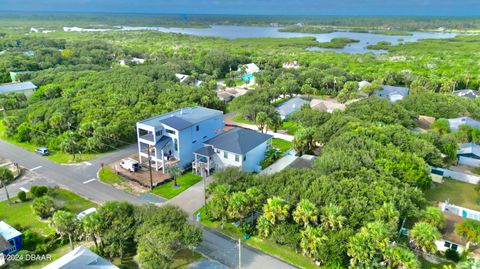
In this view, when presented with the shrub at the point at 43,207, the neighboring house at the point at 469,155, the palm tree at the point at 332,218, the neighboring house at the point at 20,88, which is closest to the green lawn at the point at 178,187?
the shrub at the point at 43,207

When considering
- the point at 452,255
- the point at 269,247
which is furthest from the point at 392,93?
the point at 269,247

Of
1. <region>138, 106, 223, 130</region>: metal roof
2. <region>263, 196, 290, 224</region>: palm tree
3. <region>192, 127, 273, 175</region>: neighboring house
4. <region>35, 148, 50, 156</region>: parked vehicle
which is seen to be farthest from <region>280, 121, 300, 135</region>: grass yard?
<region>35, 148, 50, 156</region>: parked vehicle

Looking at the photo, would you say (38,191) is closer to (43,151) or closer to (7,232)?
(7,232)

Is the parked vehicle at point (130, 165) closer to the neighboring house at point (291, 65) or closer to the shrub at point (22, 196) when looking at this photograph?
the shrub at point (22, 196)

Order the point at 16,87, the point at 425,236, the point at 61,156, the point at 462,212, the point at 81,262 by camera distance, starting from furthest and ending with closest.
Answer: the point at 16,87 < the point at 61,156 < the point at 462,212 < the point at 425,236 < the point at 81,262

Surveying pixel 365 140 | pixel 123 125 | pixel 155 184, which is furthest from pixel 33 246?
pixel 365 140

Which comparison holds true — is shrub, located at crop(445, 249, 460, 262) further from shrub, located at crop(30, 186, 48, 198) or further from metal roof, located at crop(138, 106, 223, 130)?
shrub, located at crop(30, 186, 48, 198)
